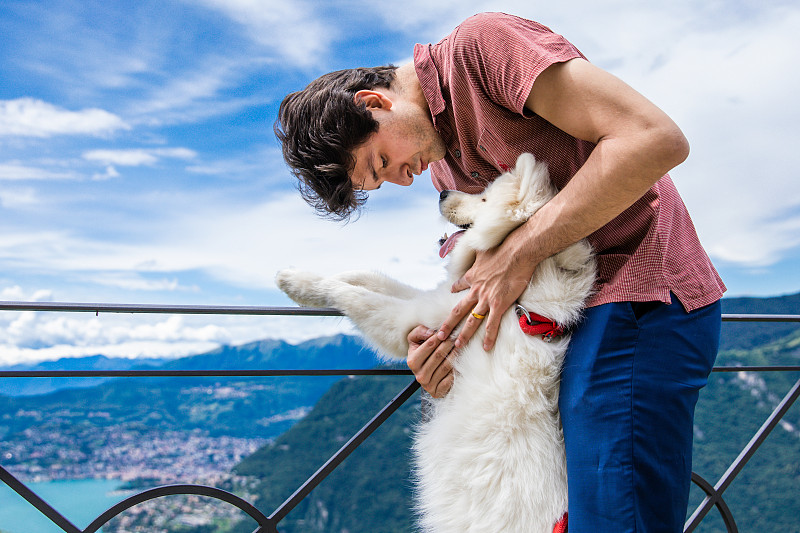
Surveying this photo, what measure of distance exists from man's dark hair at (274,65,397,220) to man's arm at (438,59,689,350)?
1.67ft

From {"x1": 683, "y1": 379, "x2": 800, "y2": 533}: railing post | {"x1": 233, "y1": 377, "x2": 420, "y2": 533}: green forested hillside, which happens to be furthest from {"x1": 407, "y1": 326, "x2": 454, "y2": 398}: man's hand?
{"x1": 233, "y1": 377, "x2": 420, "y2": 533}: green forested hillside

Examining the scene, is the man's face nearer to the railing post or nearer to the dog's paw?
the dog's paw

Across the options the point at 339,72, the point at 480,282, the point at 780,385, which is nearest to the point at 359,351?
the point at 480,282

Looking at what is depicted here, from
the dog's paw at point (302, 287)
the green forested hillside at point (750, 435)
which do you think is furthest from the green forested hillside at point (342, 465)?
the green forested hillside at point (750, 435)

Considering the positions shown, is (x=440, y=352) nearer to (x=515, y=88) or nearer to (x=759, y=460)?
(x=515, y=88)

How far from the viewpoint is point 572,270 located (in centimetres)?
131

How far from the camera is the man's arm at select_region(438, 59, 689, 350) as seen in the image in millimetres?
998

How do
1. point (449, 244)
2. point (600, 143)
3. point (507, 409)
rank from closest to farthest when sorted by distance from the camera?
point (600, 143)
point (507, 409)
point (449, 244)

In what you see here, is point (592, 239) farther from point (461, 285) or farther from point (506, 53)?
point (506, 53)

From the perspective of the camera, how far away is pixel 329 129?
1.43 metres

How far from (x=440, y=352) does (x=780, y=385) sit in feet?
95.3

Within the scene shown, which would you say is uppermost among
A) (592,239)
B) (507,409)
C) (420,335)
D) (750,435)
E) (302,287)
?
(592,239)

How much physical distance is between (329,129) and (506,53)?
536 millimetres

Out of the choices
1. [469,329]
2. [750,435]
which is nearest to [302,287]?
[469,329]
